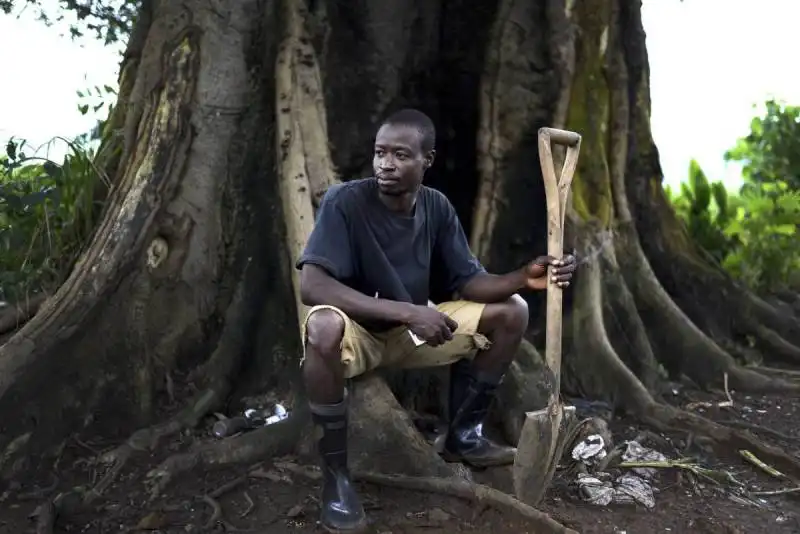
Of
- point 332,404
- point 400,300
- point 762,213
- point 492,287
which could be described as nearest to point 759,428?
point 492,287

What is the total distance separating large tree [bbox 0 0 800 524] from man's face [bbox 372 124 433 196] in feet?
3.51

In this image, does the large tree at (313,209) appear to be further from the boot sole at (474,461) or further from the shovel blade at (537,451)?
the shovel blade at (537,451)

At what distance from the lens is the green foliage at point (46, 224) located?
4605 millimetres

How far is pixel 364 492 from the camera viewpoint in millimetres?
3676

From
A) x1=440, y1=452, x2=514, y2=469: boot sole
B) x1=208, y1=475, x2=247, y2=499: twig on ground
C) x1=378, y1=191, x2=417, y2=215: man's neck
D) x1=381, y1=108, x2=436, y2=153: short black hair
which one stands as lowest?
x1=208, y1=475, x2=247, y2=499: twig on ground

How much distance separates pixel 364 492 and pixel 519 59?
9.71ft

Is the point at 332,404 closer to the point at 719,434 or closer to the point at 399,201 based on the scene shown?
the point at 399,201

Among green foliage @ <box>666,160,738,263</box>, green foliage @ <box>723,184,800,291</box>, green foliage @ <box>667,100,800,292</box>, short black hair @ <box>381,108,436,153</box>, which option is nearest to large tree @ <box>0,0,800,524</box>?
short black hair @ <box>381,108,436,153</box>

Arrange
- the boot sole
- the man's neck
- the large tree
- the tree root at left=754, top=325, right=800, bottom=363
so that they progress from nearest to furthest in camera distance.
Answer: the man's neck → the boot sole → the large tree → the tree root at left=754, top=325, right=800, bottom=363

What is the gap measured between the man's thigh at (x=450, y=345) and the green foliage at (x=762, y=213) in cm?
430

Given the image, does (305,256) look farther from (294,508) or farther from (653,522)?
(653,522)

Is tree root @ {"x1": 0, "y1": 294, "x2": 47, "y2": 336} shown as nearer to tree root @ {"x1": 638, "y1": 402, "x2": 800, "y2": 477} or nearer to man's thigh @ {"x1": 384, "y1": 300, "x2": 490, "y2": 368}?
man's thigh @ {"x1": 384, "y1": 300, "x2": 490, "y2": 368}

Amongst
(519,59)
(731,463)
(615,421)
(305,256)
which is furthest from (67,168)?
(731,463)

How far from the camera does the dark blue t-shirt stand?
3.38 m
